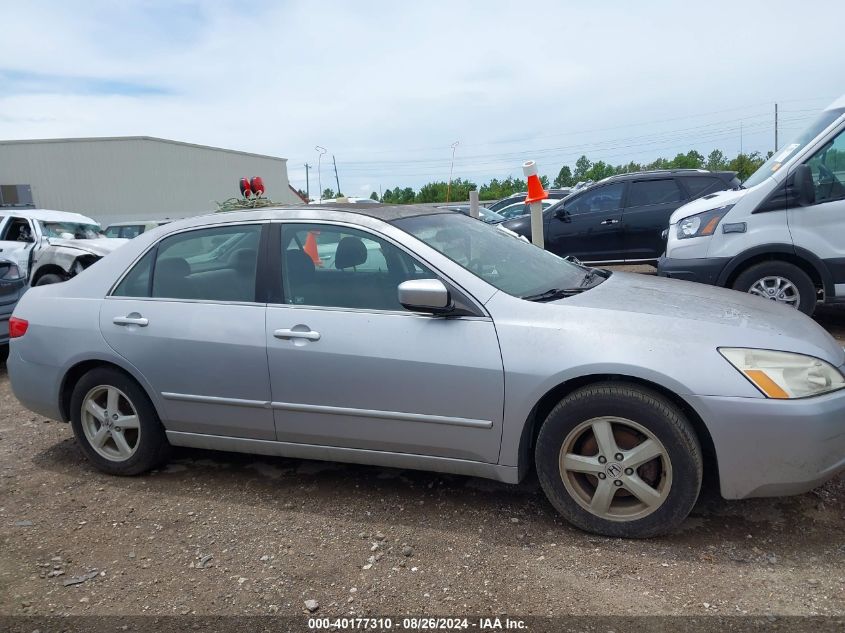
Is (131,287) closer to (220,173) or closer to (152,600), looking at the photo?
(152,600)

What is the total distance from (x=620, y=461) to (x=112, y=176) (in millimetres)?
36770

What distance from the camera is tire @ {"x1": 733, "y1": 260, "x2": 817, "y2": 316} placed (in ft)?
18.9

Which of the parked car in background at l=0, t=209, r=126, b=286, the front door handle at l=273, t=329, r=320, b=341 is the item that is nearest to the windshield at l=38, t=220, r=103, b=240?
the parked car in background at l=0, t=209, r=126, b=286

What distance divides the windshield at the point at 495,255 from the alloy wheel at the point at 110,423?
1957mm

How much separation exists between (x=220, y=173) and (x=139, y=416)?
3933cm

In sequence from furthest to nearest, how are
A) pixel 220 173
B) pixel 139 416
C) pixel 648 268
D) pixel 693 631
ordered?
pixel 220 173
pixel 648 268
pixel 139 416
pixel 693 631

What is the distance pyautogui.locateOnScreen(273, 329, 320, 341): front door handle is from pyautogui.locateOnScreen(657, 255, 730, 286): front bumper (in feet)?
14.6

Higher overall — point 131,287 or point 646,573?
point 131,287

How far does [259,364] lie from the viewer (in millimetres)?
3258

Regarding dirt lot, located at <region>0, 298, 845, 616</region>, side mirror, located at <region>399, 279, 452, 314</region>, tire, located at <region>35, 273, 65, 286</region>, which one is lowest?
dirt lot, located at <region>0, 298, 845, 616</region>

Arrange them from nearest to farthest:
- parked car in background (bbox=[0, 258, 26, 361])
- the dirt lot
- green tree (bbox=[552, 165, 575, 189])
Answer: the dirt lot, parked car in background (bbox=[0, 258, 26, 361]), green tree (bbox=[552, 165, 575, 189])

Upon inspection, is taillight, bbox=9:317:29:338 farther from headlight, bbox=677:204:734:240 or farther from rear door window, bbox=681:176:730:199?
rear door window, bbox=681:176:730:199

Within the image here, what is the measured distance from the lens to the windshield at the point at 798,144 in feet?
18.9

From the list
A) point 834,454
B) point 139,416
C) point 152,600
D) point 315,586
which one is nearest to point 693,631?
point 834,454
